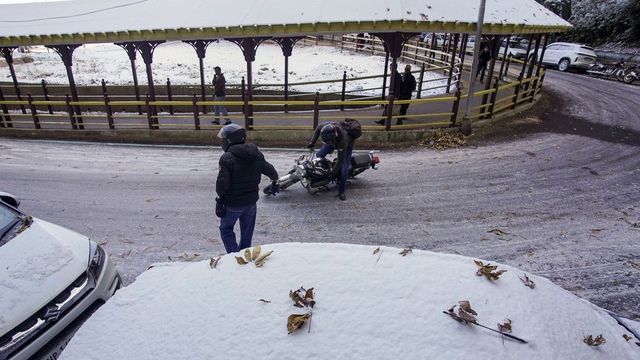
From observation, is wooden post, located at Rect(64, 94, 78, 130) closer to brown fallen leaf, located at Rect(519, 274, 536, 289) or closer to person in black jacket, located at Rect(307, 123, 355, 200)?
person in black jacket, located at Rect(307, 123, 355, 200)

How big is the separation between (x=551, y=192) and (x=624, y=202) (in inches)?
52.6

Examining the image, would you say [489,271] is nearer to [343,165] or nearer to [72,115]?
[343,165]

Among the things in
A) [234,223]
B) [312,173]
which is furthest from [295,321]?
[312,173]

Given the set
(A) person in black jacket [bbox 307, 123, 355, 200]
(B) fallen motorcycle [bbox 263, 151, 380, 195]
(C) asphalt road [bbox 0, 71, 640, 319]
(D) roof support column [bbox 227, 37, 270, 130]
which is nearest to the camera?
(C) asphalt road [bbox 0, 71, 640, 319]

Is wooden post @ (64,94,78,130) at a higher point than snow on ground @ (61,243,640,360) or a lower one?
lower

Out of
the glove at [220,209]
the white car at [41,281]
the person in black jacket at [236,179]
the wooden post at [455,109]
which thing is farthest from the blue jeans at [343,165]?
the wooden post at [455,109]

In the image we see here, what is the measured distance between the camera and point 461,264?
123 inches

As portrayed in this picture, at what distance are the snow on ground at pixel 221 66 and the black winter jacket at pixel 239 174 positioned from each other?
632 inches

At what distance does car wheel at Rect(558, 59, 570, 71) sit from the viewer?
24.8 meters

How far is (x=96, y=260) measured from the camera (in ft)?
14.6

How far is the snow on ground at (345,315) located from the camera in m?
2.31

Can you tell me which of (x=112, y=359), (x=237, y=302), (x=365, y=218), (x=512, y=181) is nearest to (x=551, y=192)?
(x=512, y=181)

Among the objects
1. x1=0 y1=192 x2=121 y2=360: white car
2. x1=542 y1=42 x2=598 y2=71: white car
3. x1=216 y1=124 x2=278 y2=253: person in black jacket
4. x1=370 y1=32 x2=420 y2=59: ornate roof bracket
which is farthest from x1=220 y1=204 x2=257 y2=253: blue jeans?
x1=542 y1=42 x2=598 y2=71: white car

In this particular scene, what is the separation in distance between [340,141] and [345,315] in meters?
5.40
